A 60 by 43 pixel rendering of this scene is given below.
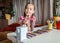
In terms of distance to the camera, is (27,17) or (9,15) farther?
(9,15)

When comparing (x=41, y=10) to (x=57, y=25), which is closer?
(x=57, y=25)

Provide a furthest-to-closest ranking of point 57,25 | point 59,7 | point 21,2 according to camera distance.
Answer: point 21,2 < point 59,7 < point 57,25

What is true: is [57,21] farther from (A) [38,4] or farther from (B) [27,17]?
(A) [38,4]

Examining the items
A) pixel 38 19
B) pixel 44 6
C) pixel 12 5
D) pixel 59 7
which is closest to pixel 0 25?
pixel 12 5

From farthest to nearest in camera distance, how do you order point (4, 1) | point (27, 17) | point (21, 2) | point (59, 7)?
point (4, 1)
point (21, 2)
point (59, 7)
point (27, 17)

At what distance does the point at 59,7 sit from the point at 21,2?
1465 mm

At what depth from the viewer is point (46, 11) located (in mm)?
3578

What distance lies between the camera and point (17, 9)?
4402 mm

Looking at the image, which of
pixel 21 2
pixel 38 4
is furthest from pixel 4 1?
pixel 38 4

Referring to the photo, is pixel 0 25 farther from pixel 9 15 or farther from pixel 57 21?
pixel 57 21

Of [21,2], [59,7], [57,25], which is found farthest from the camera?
[21,2]

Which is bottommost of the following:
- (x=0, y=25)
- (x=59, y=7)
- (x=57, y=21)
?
(x=0, y=25)

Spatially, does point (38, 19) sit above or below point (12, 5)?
below

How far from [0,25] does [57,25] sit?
2803 mm
